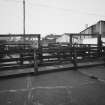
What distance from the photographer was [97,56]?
25.4ft

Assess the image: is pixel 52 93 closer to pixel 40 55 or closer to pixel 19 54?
pixel 40 55

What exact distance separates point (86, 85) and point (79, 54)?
144 inches

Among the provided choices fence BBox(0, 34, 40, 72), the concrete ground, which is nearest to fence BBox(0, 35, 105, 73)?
fence BBox(0, 34, 40, 72)

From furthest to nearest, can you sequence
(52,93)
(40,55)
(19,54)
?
(19,54), (40,55), (52,93)

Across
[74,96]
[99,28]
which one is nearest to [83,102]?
[74,96]

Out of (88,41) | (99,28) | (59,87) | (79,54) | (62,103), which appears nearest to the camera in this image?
(62,103)

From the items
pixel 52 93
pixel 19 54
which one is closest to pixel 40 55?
pixel 19 54

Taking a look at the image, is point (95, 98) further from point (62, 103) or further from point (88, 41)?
point (88, 41)

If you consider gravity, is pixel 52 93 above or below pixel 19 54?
below

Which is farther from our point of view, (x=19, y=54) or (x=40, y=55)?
(x=19, y=54)

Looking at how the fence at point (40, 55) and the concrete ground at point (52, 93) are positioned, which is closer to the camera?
the concrete ground at point (52, 93)

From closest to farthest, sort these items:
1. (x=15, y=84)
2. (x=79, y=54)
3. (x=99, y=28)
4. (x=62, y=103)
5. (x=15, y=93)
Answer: (x=62, y=103) → (x=15, y=93) → (x=15, y=84) → (x=79, y=54) → (x=99, y=28)

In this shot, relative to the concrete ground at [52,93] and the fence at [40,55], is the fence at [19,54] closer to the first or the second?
the fence at [40,55]

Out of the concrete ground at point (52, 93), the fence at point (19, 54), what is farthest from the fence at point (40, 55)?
A: the concrete ground at point (52, 93)
